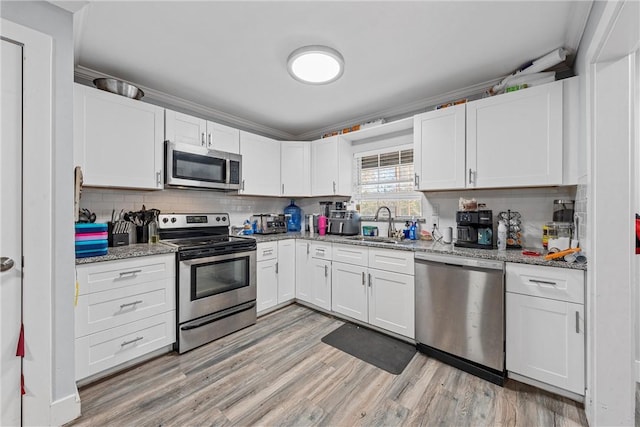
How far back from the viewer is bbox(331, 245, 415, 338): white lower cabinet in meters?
2.37

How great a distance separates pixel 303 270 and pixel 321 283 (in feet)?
1.03

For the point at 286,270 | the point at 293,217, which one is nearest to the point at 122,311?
the point at 286,270

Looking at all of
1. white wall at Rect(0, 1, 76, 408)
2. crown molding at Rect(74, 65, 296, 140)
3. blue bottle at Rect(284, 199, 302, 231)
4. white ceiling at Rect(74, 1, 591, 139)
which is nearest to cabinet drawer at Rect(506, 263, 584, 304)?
white ceiling at Rect(74, 1, 591, 139)

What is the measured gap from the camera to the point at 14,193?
1.38 m

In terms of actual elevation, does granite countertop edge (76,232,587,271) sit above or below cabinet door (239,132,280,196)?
below

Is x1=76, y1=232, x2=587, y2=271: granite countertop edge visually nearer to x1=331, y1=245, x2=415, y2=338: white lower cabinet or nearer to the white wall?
x1=331, y1=245, x2=415, y2=338: white lower cabinet

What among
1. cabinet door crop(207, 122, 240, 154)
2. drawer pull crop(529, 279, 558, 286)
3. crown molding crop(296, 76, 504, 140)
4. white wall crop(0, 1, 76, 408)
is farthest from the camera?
cabinet door crop(207, 122, 240, 154)

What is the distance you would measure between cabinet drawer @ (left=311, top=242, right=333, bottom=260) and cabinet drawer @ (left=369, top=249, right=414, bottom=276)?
53 centimetres

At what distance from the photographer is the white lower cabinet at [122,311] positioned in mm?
1781

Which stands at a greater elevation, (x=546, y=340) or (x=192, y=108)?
(x=192, y=108)

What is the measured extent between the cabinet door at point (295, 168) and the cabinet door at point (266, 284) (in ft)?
3.49

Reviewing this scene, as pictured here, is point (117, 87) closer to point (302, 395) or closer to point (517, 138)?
point (302, 395)

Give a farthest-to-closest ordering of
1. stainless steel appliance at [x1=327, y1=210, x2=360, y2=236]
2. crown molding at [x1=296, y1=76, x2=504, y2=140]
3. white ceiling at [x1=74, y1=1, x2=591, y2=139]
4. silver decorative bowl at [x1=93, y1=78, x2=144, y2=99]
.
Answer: stainless steel appliance at [x1=327, y1=210, x2=360, y2=236] → crown molding at [x1=296, y1=76, x2=504, y2=140] → silver decorative bowl at [x1=93, y1=78, x2=144, y2=99] → white ceiling at [x1=74, y1=1, x2=591, y2=139]

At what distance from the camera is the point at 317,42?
1896 mm
